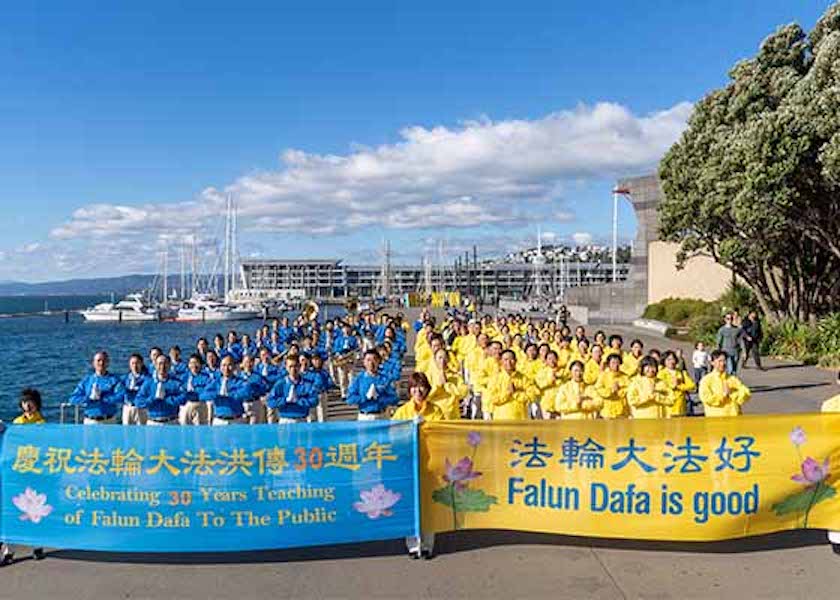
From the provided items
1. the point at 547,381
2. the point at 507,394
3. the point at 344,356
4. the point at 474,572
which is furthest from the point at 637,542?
the point at 344,356

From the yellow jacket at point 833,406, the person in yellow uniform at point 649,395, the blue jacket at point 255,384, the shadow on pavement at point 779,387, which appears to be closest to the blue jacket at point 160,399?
the blue jacket at point 255,384

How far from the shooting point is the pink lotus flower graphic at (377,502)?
19.6ft

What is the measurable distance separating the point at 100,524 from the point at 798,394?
46.9 ft

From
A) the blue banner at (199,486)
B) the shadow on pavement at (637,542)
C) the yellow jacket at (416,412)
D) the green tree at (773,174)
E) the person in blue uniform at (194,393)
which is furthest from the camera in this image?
the green tree at (773,174)

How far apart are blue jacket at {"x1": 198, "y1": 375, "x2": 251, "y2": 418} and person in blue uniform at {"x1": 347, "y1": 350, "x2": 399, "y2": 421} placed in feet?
4.94

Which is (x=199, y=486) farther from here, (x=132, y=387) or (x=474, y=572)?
(x=132, y=387)

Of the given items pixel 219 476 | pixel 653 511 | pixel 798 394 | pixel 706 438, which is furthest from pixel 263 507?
pixel 798 394

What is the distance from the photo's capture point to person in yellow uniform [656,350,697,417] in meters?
8.66

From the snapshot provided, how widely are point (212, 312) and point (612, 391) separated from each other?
313ft

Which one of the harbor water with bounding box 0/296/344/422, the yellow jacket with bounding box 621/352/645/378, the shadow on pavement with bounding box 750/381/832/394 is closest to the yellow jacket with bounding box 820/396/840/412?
the yellow jacket with bounding box 621/352/645/378

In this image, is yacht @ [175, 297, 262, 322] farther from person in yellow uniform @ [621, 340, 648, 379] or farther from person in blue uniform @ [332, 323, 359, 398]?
person in yellow uniform @ [621, 340, 648, 379]

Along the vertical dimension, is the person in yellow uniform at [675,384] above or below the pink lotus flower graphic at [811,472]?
above

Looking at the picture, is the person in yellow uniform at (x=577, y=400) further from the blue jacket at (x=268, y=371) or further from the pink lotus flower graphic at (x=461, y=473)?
the blue jacket at (x=268, y=371)

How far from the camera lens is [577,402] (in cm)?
851
